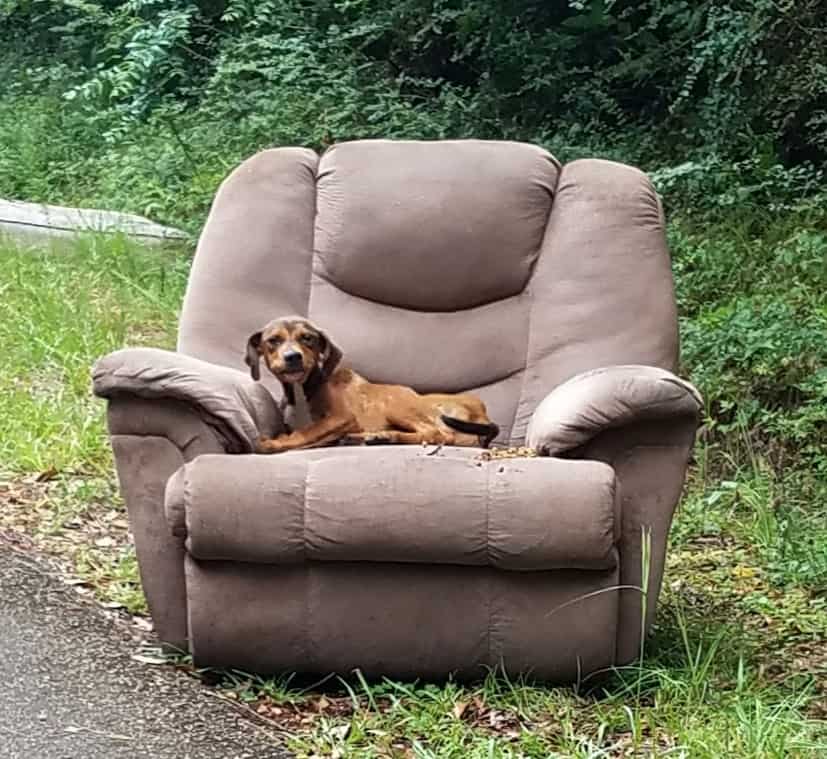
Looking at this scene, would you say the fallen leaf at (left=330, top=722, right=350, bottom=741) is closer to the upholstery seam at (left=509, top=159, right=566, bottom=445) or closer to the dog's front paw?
the dog's front paw

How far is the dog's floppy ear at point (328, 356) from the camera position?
3.83 meters

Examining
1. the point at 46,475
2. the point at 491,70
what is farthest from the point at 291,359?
the point at 491,70

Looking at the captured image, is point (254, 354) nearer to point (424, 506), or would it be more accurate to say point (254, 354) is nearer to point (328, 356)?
point (328, 356)

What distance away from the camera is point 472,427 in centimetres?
386

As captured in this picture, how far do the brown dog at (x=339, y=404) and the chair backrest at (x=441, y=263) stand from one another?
16cm

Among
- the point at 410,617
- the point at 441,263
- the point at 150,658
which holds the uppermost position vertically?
the point at 441,263

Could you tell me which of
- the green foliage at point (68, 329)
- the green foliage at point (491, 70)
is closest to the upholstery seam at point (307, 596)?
the green foliage at point (68, 329)

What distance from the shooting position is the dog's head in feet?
12.3

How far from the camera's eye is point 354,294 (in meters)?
4.19

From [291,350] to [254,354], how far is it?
0.13 metres

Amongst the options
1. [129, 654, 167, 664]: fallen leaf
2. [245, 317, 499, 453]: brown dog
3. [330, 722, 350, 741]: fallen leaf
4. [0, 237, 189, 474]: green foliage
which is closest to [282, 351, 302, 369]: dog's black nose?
[245, 317, 499, 453]: brown dog

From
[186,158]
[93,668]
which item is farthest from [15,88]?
[93,668]

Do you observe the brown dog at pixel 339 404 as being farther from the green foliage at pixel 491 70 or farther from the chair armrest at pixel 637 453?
the green foliage at pixel 491 70

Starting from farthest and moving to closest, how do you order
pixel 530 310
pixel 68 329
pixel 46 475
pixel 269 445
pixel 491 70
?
pixel 491 70 < pixel 68 329 < pixel 46 475 < pixel 530 310 < pixel 269 445
